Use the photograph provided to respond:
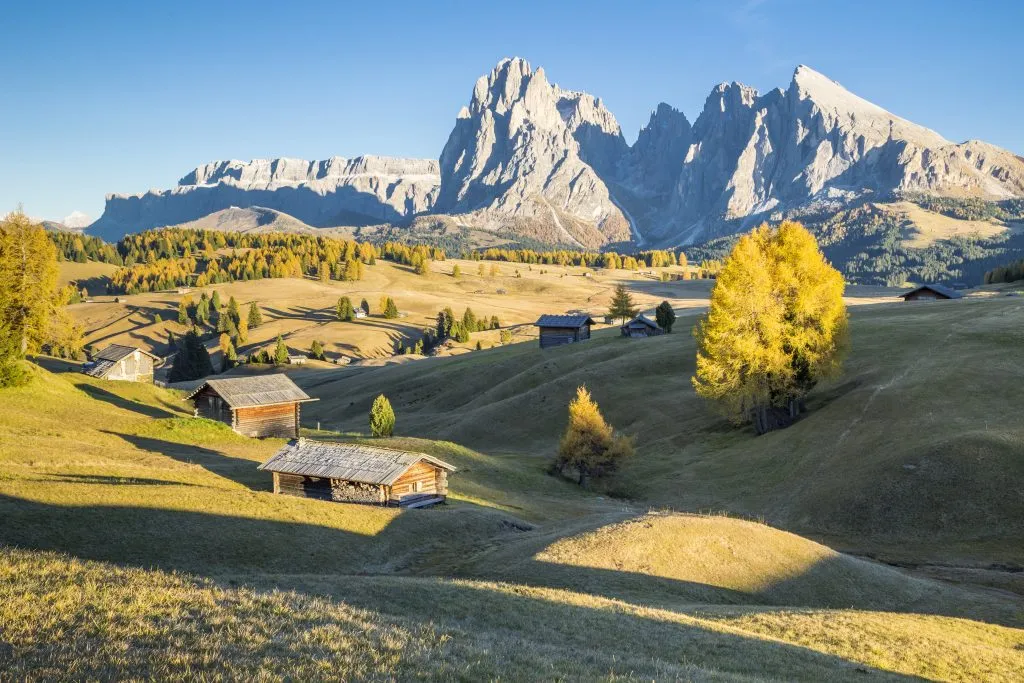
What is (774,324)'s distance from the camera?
5703 centimetres

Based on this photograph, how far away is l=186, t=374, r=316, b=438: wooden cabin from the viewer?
61281mm

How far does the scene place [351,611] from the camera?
16.2 metres

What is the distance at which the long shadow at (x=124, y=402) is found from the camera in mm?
62963

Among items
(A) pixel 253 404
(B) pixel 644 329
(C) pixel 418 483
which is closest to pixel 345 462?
(C) pixel 418 483

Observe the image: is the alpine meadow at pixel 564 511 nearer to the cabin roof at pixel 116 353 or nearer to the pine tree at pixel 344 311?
the cabin roof at pixel 116 353

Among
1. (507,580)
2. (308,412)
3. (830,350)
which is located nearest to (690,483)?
(830,350)

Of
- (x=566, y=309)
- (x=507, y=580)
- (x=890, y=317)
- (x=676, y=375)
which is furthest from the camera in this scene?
(x=566, y=309)

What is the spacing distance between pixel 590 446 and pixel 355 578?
33.6 metres

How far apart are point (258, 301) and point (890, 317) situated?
526ft

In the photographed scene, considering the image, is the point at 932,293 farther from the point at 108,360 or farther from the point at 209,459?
the point at 108,360

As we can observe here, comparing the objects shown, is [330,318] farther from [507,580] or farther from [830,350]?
[507,580]

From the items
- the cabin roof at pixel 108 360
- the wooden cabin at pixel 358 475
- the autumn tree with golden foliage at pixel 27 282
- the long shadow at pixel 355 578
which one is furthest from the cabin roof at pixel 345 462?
the cabin roof at pixel 108 360

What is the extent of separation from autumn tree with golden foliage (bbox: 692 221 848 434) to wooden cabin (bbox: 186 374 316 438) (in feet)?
119

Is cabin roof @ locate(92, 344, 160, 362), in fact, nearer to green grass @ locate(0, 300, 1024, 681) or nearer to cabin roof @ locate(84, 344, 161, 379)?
cabin roof @ locate(84, 344, 161, 379)
